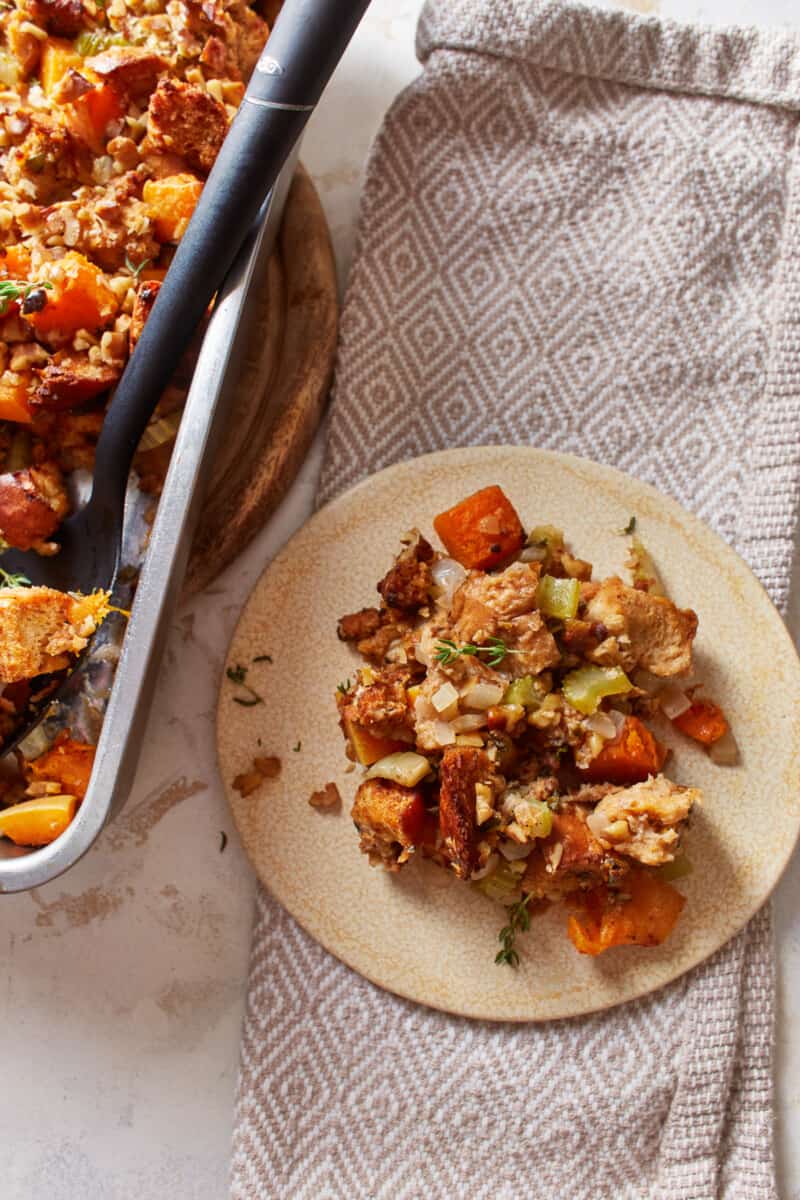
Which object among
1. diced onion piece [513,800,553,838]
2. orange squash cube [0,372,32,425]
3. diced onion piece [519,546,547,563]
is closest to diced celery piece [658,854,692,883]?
diced onion piece [513,800,553,838]

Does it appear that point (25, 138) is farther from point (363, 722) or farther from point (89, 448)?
point (363, 722)

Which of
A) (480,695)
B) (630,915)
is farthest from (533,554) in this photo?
(630,915)

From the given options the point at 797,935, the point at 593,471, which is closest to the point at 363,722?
the point at 593,471

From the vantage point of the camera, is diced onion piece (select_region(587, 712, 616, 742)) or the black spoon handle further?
diced onion piece (select_region(587, 712, 616, 742))

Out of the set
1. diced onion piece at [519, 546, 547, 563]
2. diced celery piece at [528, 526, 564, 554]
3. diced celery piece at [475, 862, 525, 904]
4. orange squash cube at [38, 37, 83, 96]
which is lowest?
diced celery piece at [475, 862, 525, 904]

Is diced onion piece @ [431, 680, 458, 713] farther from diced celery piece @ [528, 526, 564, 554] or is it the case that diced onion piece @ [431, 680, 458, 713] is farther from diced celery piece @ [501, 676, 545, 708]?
diced celery piece @ [528, 526, 564, 554]

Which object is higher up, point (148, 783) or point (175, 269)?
point (175, 269)

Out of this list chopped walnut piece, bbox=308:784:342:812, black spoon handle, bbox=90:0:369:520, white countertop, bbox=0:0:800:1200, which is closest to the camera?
black spoon handle, bbox=90:0:369:520
